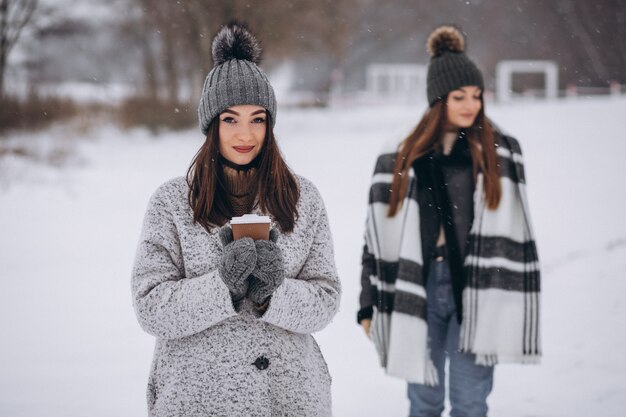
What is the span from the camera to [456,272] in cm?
312

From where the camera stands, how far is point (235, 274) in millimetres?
1870

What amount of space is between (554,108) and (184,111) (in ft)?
36.2

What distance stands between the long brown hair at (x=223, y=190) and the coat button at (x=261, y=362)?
436 mm

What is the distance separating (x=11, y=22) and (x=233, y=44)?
51.2ft

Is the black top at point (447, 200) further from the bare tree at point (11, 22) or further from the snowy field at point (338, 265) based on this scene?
the bare tree at point (11, 22)

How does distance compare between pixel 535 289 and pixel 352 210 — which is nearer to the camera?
pixel 535 289

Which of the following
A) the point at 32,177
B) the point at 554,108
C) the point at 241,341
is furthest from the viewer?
the point at 554,108

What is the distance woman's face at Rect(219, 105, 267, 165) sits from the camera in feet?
7.28

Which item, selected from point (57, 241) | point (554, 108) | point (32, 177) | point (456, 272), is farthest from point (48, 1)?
point (456, 272)

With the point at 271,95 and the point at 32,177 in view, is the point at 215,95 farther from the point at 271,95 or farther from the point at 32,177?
the point at 32,177

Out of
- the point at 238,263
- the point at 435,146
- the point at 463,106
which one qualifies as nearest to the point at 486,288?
the point at 435,146

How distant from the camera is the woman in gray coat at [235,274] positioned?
77.3 inches

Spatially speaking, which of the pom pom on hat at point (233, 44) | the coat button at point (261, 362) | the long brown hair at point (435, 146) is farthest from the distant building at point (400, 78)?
the coat button at point (261, 362)

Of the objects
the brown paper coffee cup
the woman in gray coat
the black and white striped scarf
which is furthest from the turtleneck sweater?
the black and white striped scarf
